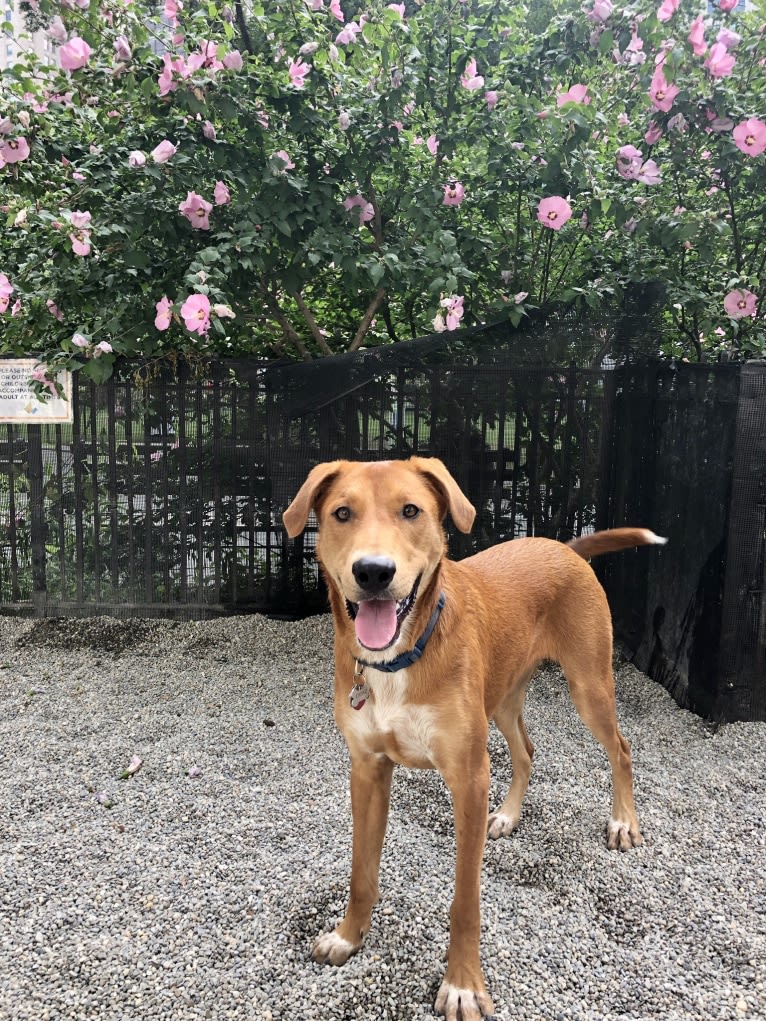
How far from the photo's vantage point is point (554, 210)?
446 cm

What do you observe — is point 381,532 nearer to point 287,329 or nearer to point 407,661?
point 407,661

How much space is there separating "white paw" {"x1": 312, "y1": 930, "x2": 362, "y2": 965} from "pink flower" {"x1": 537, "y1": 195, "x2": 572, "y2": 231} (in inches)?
160

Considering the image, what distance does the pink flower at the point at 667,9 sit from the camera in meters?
3.88

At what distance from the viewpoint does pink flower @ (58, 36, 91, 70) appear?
3928 mm

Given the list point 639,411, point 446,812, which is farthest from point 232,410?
point 446,812

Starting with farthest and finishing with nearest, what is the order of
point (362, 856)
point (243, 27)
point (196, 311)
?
1. point (243, 27)
2. point (196, 311)
3. point (362, 856)

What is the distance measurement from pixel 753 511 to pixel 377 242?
313 cm

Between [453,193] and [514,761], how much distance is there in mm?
3504

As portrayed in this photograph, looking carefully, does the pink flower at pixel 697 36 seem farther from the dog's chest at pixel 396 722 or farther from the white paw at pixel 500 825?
the white paw at pixel 500 825

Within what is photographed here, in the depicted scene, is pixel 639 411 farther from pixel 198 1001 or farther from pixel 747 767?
pixel 198 1001

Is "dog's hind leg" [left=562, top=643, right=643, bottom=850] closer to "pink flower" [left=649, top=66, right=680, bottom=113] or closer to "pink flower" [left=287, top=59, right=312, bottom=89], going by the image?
"pink flower" [left=649, top=66, right=680, bottom=113]

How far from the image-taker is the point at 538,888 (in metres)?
2.79

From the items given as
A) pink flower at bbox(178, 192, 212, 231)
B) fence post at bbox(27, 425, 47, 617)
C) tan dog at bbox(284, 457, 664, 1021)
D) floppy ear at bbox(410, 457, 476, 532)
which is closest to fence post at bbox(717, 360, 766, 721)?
tan dog at bbox(284, 457, 664, 1021)

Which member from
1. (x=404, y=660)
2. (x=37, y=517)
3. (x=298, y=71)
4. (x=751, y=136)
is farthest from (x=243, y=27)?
(x=404, y=660)
